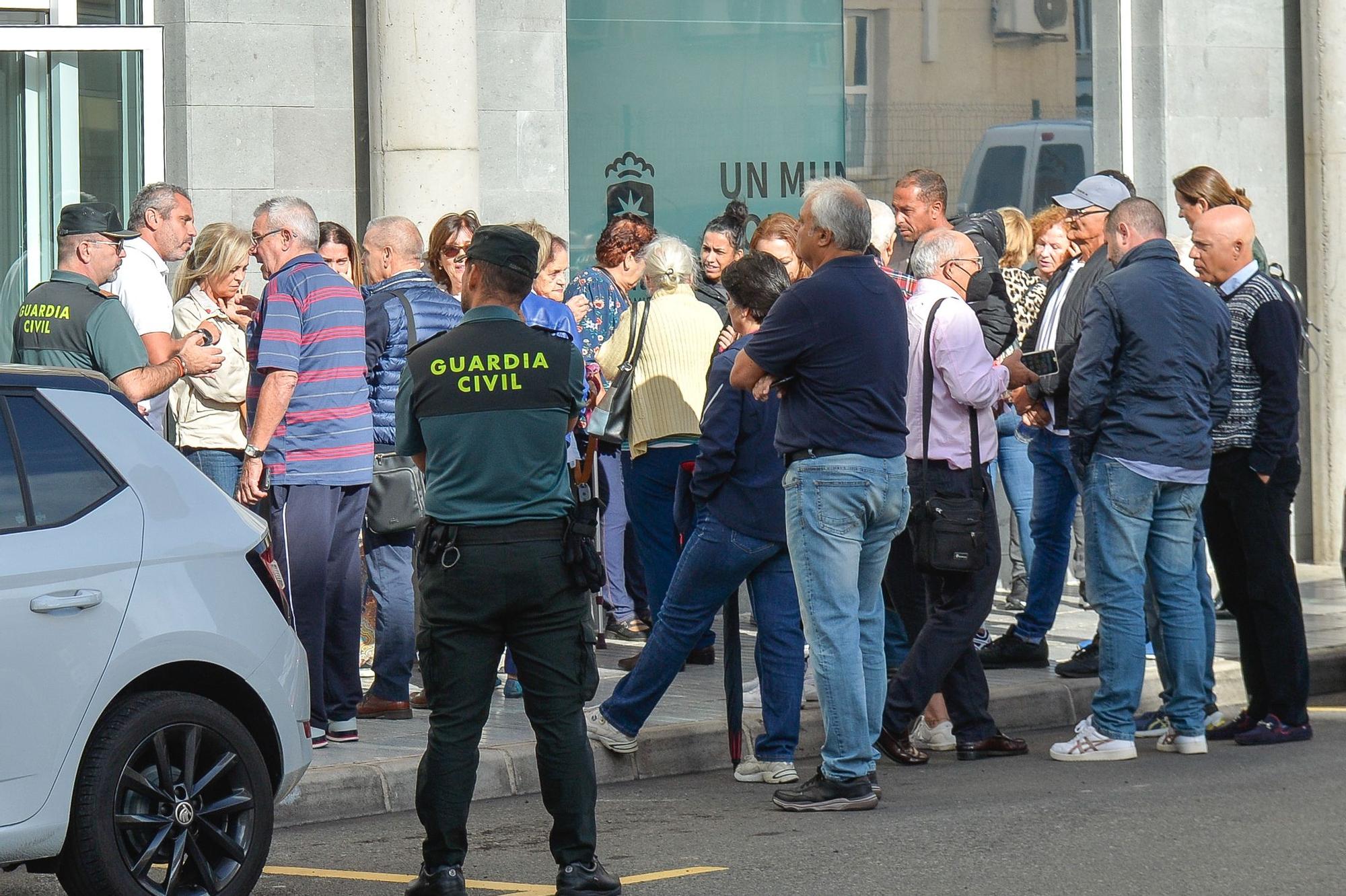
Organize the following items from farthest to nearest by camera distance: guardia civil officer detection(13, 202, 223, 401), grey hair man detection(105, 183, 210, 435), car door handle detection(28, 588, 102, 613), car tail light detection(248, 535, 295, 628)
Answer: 1. grey hair man detection(105, 183, 210, 435)
2. guardia civil officer detection(13, 202, 223, 401)
3. car tail light detection(248, 535, 295, 628)
4. car door handle detection(28, 588, 102, 613)

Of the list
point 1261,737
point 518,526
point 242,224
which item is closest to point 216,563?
point 518,526

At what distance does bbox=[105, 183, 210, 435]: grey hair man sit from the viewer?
8.33 m

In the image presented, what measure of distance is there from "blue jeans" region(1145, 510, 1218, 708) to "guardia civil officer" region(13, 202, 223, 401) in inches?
156

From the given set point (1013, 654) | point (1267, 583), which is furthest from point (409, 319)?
point (1267, 583)

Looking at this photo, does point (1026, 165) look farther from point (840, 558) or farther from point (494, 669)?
point (494, 669)

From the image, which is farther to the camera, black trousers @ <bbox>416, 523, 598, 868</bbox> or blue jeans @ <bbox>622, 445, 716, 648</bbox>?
blue jeans @ <bbox>622, 445, 716, 648</bbox>

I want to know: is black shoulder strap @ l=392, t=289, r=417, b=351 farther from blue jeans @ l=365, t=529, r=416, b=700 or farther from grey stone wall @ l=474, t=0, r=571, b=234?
grey stone wall @ l=474, t=0, r=571, b=234

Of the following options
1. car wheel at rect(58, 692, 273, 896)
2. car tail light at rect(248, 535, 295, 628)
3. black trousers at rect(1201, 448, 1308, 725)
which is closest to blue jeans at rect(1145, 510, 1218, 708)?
black trousers at rect(1201, 448, 1308, 725)

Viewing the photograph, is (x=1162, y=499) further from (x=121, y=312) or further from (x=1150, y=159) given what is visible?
(x=1150, y=159)

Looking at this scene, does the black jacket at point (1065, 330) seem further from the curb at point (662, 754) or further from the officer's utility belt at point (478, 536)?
the officer's utility belt at point (478, 536)

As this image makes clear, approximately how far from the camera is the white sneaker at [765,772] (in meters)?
7.15

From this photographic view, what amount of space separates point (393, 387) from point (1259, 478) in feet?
11.5

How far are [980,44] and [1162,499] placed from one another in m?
6.97

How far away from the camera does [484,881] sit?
5742mm
